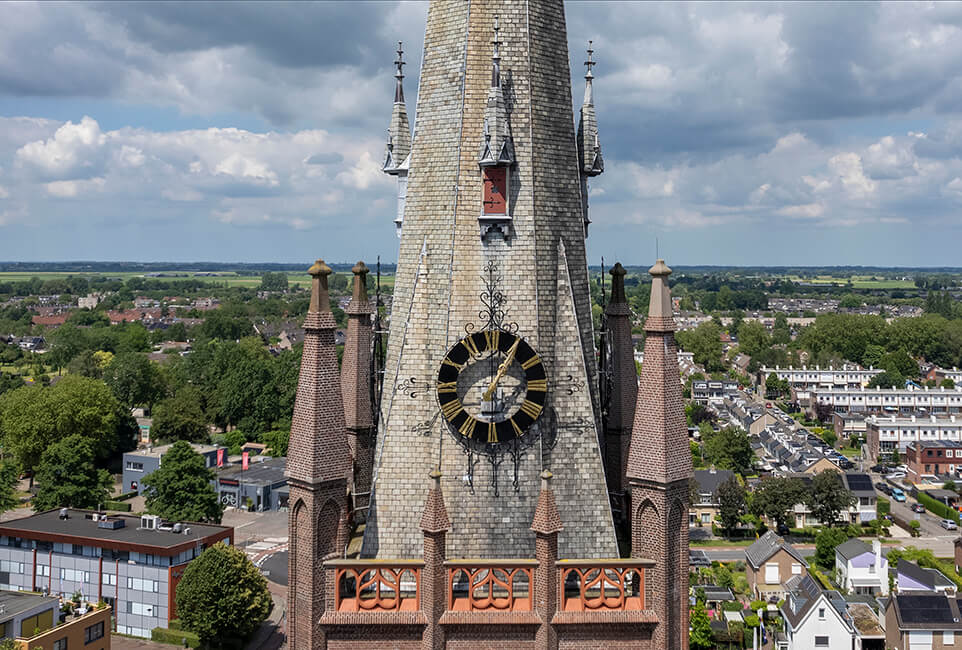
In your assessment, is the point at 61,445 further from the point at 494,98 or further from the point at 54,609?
the point at 494,98

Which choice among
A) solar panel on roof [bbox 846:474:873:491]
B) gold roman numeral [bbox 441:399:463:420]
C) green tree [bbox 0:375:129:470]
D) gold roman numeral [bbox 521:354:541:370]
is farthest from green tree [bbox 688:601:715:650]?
green tree [bbox 0:375:129:470]

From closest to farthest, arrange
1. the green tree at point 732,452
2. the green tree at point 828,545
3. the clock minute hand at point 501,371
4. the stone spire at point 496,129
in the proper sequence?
the clock minute hand at point 501,371 < the stone spire at point 496,129 < the green tree at point 828,545 < the green tree at point 732,452

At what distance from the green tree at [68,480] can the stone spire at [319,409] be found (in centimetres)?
9425

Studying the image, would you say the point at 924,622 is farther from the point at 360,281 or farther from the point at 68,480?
the point at 68,480

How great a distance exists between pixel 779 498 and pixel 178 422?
330 ft

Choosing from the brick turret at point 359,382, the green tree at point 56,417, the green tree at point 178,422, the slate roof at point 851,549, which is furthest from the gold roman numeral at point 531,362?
the green tree at point 178,422

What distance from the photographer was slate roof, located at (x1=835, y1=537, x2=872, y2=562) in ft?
297

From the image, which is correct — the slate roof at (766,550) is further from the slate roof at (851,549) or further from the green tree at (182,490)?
the green tree at (182,490)

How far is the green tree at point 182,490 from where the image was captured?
88625 millimetres

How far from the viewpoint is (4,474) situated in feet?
315

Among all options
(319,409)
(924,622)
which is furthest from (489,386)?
(924,622)

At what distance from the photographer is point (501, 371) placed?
18.0 meters

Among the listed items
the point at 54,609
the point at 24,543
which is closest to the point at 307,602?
the point at 54,609

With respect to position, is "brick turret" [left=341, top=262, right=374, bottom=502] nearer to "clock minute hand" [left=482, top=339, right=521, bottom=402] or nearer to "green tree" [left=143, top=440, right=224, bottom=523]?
"clock minute hand" [left=482, top=339, right=521, bottom=402]
